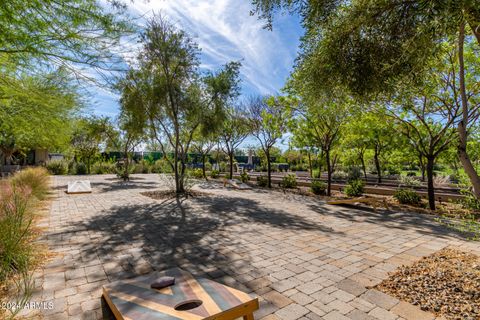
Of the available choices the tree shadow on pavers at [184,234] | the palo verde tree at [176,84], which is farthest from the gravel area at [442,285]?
the palo verde tree at [176,84]

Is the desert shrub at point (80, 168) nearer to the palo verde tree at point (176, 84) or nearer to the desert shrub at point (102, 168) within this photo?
the desert shrub at point (102, 168)

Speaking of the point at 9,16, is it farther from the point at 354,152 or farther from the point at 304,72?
the point at 354,152

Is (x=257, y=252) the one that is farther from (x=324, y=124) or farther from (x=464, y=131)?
(x=324, y=124)

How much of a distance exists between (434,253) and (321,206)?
501 cm

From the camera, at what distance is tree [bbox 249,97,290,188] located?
48.7 ft

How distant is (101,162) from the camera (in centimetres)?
2738

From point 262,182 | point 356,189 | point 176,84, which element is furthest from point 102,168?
point 356,189

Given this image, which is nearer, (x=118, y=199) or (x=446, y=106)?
(x=446, y=106)

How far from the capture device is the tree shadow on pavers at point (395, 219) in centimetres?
599

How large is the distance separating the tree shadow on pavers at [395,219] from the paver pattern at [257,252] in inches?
1.1

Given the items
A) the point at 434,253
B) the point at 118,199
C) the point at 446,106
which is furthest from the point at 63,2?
the point at 446,106

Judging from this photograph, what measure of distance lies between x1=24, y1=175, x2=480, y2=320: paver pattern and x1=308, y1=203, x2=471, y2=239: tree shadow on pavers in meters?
0.03

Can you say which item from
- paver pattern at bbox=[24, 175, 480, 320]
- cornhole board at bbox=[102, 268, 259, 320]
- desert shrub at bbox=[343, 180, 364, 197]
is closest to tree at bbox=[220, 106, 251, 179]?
desert shrub at bbox=[343, 180, 364, 197]

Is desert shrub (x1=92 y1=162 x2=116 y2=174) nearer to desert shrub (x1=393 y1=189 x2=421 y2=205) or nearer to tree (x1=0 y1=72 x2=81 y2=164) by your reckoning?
tree (x1=0 y1=72 x2=81 y2=164)
